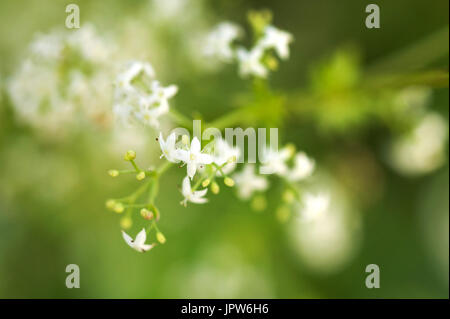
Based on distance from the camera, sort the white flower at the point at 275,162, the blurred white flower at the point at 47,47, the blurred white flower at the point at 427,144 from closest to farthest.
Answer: the white flower at the point at 275,162 → the blurred white flower at the point at 47,47 → the blurred white flower at the point at 427,144

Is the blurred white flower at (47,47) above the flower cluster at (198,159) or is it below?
above

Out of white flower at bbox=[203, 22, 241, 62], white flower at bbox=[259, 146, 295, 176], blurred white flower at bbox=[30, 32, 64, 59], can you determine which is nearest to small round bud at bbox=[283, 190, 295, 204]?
white flower at bbox=[259, 146, 295, 176]

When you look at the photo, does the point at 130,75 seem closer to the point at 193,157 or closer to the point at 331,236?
the point at 193,157

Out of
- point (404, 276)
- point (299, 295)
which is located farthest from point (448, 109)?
point (299, 295)

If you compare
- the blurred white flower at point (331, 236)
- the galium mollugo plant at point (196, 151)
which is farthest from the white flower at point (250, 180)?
the blurred white flower at point (331, 236)

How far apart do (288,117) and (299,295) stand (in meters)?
2.55

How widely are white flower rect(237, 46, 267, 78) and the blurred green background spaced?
1.46 m

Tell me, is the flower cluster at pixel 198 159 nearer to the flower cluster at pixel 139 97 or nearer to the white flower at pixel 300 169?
the flower cluster at pixel 139 97

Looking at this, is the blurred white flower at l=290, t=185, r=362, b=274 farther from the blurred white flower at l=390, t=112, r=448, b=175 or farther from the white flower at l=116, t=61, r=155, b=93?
the white flower at l=116, t=61, r=155, b=93

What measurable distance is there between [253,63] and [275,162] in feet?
1.89

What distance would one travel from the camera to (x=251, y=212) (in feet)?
15.5

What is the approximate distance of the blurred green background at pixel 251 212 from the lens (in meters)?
4.19

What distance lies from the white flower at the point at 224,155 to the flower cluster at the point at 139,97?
1.04ft
